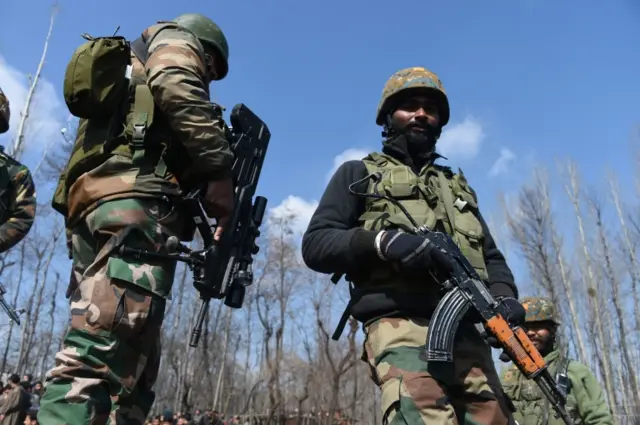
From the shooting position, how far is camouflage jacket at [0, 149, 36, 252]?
4340 mm

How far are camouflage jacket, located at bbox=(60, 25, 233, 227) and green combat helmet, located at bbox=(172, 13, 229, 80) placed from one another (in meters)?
0.53

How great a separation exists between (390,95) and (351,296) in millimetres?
1279

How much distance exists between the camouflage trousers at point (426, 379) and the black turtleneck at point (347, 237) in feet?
1.08

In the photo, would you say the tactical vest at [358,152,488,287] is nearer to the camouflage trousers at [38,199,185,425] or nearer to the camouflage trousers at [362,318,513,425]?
the camouflage trousers at [362,318,513,425]

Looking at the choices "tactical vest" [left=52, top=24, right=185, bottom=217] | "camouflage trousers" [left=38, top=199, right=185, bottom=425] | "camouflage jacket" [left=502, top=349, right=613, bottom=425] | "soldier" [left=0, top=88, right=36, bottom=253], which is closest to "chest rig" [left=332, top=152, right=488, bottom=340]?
"camouflage trousers" [left=38, top=199, right=185, bottom=425]

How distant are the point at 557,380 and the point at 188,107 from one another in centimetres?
348

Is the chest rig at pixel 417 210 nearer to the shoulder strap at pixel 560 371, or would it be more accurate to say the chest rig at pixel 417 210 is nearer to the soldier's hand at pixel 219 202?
the soldier's hand at pixel 219 202

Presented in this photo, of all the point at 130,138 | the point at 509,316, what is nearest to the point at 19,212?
the point at 130,138

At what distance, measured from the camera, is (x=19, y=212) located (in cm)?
453

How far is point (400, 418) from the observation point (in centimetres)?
214

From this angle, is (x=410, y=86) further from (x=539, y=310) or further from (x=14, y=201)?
(x=14, y=201)

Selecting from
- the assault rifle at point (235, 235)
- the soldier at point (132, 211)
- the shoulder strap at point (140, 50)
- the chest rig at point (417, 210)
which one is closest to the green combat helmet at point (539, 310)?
the chest rig at point (417, 210)

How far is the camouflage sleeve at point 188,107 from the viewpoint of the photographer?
7.97 feet

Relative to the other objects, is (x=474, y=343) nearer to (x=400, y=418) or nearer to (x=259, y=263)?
(x=400, y=418)
